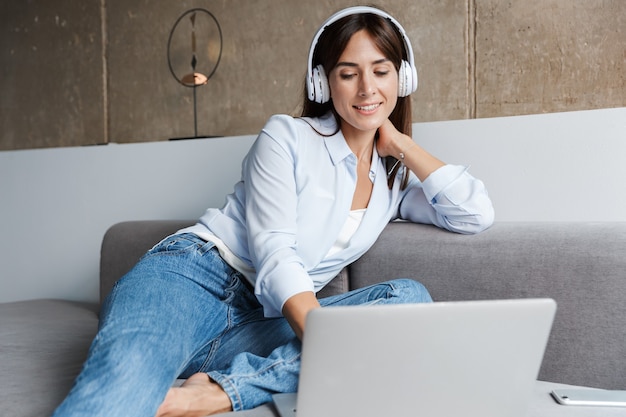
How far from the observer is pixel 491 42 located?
117 inches

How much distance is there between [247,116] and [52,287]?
52.2 inches

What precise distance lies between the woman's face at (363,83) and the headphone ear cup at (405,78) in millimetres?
28

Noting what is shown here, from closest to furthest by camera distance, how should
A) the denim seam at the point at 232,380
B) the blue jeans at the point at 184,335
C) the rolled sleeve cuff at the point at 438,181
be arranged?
1. the blue jeans at the point at 184,335
2. the denim seam at the point at 232,380
3. the rolled sleeve cuff at the point at 438,181

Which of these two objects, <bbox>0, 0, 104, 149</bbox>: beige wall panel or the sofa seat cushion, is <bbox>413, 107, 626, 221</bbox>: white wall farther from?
<bbox>0, 0, 104, 149</bbox>: beige wall panel

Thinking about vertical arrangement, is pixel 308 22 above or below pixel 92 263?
above

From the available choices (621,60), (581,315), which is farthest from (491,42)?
(581,315)

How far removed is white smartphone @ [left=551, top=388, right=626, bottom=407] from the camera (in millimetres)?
1347

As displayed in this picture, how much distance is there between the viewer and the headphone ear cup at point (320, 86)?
1.76 meters

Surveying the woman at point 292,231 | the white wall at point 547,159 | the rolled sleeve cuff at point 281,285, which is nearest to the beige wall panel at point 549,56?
the white wall at point 547,159

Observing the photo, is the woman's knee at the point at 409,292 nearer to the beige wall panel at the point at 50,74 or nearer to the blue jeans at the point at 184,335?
the blue jeans at the point at 184,335

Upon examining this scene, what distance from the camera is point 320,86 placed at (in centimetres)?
178

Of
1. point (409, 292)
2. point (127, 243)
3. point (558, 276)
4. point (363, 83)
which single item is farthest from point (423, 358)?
point (127, 243)

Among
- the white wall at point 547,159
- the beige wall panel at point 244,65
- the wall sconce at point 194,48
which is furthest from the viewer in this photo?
the wall sconce at point 194,48

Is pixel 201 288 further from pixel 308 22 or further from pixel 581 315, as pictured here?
pixel 308 22
